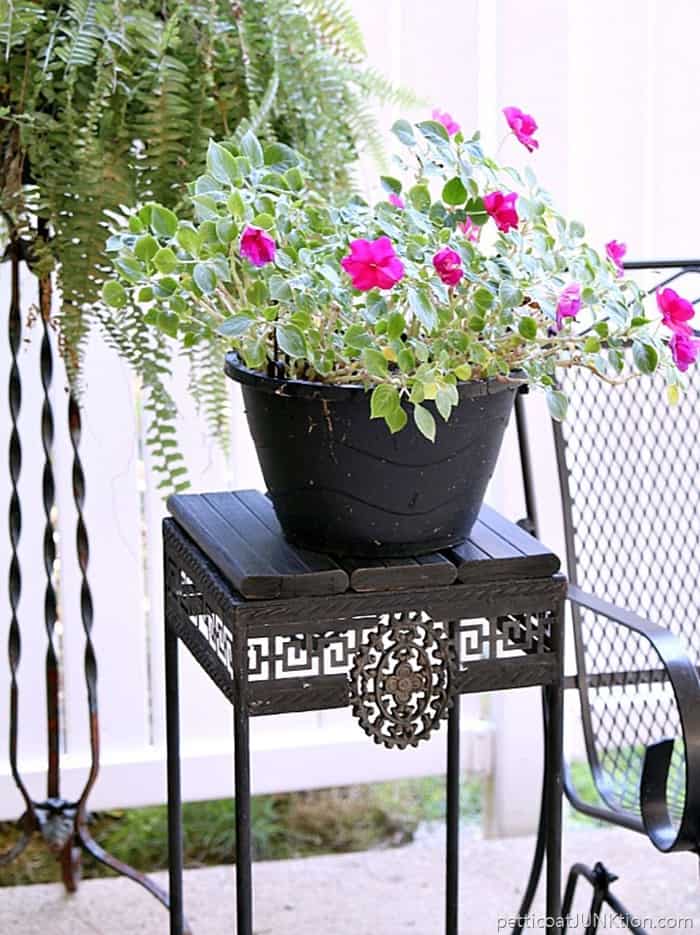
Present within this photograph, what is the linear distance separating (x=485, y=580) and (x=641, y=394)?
0.88m

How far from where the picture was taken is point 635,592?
7.78ft

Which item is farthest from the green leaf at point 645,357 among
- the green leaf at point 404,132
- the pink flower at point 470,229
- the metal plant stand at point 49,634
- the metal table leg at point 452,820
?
the metal plant stand at point 49,634

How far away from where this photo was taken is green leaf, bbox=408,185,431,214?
63.9 inches

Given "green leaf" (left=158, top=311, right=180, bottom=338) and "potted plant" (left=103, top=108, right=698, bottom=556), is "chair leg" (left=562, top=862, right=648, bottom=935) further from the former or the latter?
"green leaf" (left=158, top=311, right=180, bottom=338)

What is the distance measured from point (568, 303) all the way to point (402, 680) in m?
0.41

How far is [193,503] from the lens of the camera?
1.86m

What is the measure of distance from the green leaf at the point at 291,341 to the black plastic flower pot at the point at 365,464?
48 millimetres

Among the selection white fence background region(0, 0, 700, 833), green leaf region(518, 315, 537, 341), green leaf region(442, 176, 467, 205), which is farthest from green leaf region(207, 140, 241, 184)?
white fence background region(0, 0, 700, 833)

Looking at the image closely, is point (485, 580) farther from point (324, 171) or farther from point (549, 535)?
point (549, 535)

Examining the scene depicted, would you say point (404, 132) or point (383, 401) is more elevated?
point (404, 132)

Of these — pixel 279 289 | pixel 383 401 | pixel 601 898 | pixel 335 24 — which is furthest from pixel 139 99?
pixel 601 898

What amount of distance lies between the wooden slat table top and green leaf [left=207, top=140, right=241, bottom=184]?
1.24 ft

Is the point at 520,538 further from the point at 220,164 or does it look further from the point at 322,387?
the point at 220,164

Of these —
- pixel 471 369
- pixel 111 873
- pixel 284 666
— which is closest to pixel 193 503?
pixel 284 666
